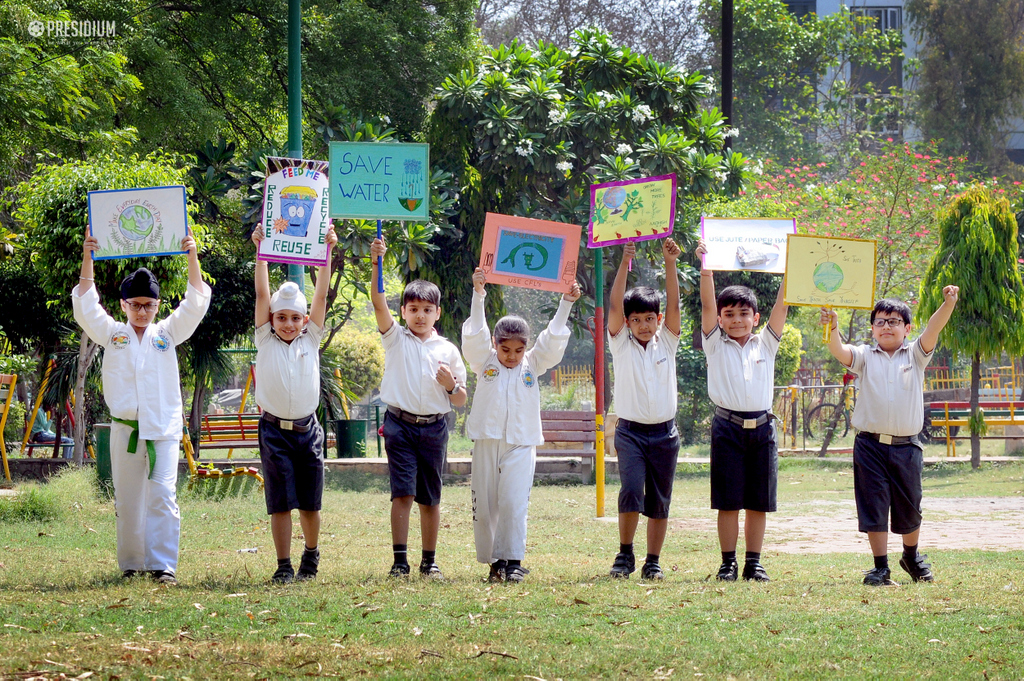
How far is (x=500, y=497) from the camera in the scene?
6766 mm

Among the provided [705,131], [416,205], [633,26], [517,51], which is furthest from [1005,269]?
[633,26]

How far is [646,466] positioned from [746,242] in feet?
6.52

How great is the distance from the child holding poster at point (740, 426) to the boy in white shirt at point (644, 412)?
0.89ft

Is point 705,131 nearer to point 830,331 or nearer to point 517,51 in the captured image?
point 517,51

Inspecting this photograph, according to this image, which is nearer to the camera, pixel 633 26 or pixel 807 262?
pixel 807 262

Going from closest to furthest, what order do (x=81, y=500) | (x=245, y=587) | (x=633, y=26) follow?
(x=245, y=587), (x=81, y=500), (x=633, y=26)

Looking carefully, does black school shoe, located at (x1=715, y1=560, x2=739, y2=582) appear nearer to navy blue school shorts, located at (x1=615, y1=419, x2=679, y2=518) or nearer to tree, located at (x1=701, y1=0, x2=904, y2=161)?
navy blue school shorts, located at (x1=615, y1=419, x2=679, y2=518)

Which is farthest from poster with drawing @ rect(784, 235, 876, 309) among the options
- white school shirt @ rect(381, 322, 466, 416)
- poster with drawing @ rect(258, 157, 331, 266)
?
poster with drawing @ rect(258, 157, 331, 266)

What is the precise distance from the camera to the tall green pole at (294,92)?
11.1m

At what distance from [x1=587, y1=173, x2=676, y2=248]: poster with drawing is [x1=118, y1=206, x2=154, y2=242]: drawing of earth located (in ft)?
9.77

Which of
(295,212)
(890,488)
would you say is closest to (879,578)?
(890,488)

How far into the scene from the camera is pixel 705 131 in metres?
16.4

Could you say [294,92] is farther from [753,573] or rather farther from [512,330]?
[753,573]

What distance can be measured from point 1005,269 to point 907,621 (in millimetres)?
12309
